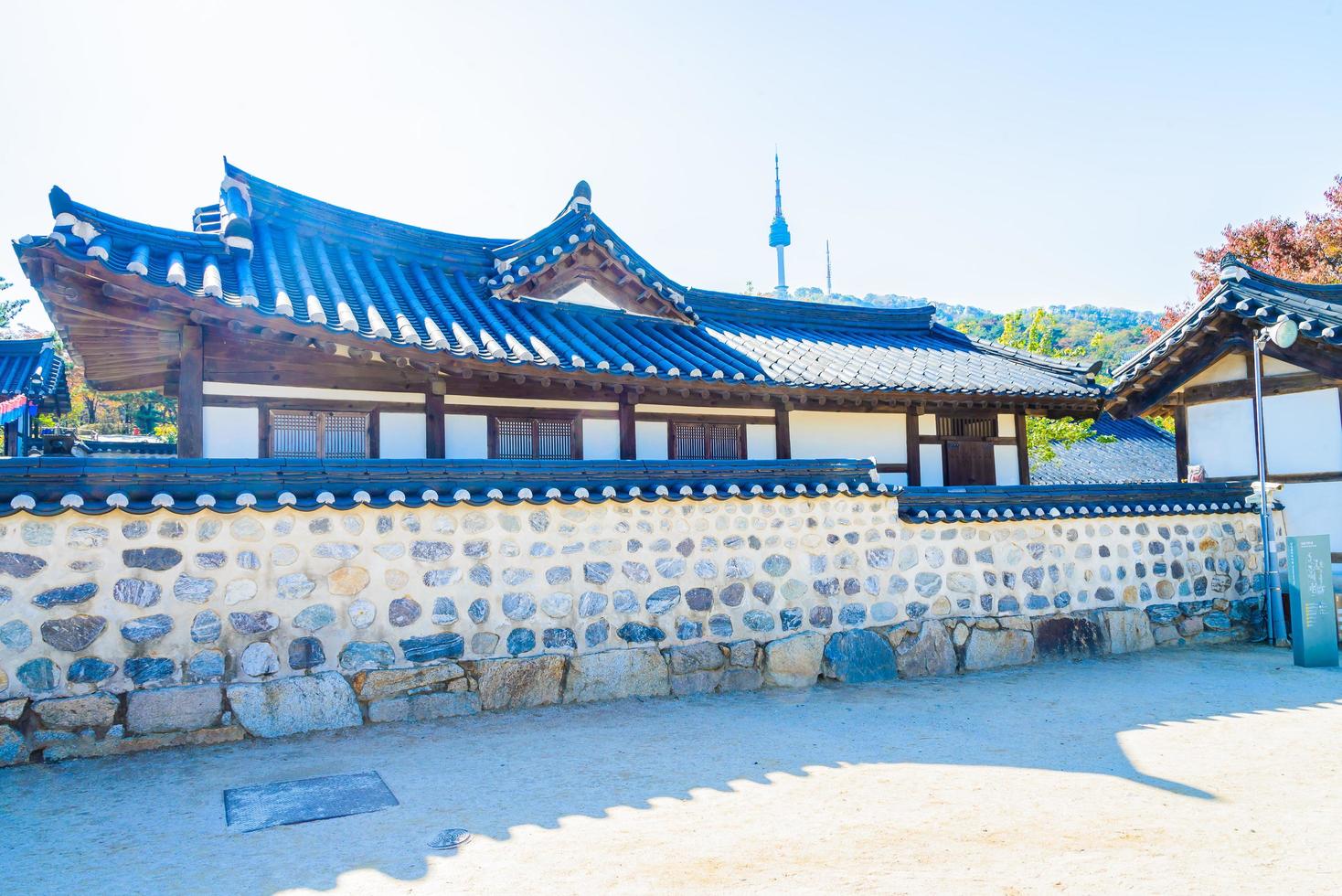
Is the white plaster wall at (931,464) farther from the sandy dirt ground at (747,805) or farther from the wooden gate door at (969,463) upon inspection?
the sandy dirt ground at (747,805)

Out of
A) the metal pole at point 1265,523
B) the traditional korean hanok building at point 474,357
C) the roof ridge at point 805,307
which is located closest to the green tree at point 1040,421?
the roof ridge at point 805,307

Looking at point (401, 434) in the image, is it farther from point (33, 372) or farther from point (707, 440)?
point (33, 372)

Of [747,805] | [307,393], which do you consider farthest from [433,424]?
[747,805]

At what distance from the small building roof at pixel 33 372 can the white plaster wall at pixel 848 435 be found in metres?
17.5

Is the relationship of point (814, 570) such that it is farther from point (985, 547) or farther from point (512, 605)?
point (512, 605)

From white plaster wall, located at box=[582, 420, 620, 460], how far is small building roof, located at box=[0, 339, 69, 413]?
1525 cm

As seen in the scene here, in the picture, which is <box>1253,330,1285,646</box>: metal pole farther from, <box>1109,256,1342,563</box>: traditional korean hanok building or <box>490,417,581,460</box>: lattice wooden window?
<box>490,417,581,460</box>: lattice wooden window

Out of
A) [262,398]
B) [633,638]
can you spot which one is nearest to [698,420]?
[633,638]

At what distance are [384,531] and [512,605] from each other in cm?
132

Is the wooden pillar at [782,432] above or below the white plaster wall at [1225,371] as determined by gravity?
below

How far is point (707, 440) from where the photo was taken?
11.9 metres

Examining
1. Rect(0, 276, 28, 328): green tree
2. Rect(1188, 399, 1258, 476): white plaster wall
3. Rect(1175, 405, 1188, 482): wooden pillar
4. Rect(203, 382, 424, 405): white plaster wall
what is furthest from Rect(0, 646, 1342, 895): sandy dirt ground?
Rect(0, 276, 28, 328): green tree

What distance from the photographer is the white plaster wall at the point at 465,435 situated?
10.1m

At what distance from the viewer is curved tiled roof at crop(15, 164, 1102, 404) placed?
28.1 ft
